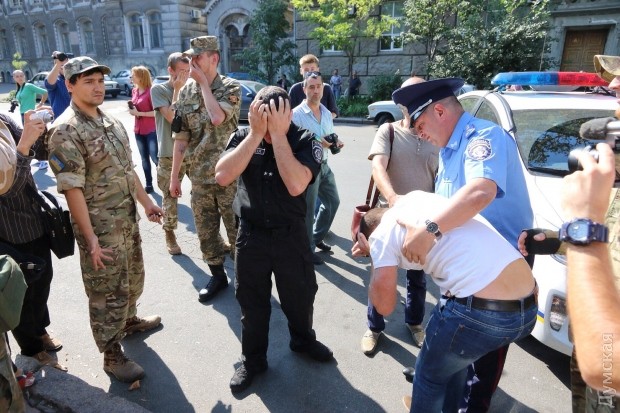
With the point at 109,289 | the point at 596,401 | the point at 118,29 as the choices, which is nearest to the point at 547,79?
the point at 596,401

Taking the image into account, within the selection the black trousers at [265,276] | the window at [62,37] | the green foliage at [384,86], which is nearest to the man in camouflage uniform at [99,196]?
the black trousers at [265,276]

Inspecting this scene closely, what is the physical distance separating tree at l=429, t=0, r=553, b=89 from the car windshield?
10.0 meters

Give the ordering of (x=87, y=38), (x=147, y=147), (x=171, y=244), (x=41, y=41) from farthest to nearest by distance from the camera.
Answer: (x=41, y=41) < (x=87, y=38) < (x=147, y=147) < (x=171, y=244)

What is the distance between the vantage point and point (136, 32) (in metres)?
28.0

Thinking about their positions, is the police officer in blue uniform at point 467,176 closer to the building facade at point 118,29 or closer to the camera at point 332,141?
the camera at point 332,141

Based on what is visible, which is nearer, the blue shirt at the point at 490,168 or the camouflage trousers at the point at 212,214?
the blue shirt at the point at 490,168

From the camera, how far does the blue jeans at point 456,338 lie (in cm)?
161

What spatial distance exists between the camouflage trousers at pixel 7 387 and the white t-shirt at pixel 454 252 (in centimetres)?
155

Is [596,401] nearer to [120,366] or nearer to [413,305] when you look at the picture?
[413,305]

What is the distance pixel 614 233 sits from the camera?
1.23m

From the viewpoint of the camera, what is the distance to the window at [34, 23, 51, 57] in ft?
105

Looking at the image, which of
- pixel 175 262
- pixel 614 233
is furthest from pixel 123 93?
pixel 614 233

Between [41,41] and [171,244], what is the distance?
3702 cm

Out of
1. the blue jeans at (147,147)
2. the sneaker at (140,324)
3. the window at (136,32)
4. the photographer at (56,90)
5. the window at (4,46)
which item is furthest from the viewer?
the window at (4,46)
